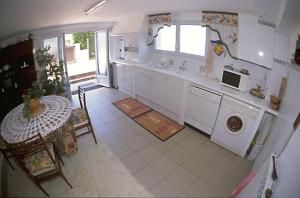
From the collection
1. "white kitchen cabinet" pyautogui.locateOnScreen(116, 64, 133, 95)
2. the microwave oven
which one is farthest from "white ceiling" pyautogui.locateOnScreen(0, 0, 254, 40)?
"white kitchen cabinet" pyautogui.locateOnScreen(116, 64, 133, 95)

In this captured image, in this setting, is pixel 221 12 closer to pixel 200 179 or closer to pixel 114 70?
pixel 200 179

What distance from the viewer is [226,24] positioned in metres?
3.13

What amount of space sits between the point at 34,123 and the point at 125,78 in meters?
3.05

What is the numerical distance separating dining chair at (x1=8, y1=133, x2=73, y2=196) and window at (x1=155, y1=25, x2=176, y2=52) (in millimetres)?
3379

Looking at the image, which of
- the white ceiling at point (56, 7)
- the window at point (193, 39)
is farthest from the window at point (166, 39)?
the white ceiling at point (56, 7)

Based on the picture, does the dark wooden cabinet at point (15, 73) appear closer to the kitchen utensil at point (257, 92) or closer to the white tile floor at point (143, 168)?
the white tile floor at point (143, 168)

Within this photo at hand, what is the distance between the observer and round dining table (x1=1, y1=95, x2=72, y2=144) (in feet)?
6.98

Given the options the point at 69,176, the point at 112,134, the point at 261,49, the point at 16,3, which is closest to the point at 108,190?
the point at 69,176

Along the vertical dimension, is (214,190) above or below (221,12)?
below

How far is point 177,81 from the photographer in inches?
146

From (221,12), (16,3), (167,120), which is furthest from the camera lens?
(167,120)

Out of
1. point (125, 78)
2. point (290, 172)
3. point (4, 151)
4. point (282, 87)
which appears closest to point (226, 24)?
point (282, 87)

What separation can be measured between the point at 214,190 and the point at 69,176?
2.09 meters

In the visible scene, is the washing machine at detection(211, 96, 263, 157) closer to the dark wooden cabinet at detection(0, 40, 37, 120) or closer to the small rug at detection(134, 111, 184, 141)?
the small rug at detection(134, 111, 184, 141)
